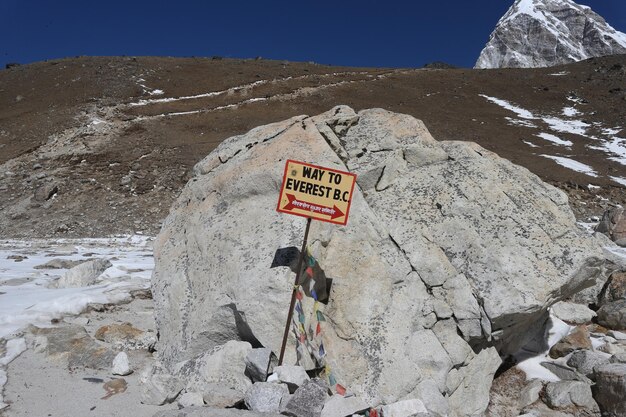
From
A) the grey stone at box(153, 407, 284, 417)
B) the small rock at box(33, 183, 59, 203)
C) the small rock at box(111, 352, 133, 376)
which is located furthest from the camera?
the small rock at box(33, 183, 59, 203)

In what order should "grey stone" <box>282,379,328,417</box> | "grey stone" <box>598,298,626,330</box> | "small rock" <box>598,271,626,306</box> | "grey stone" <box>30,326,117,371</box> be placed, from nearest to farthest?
"grey stone" <box>282,379,328,417</box>
"grey stone" <box>30,326,117,371</box>
"grey stone" <box>598,298,626,330</box>
"small rock" <box>598,271,626,306</box>

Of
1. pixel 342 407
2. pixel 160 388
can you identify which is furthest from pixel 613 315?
pixel 160 388

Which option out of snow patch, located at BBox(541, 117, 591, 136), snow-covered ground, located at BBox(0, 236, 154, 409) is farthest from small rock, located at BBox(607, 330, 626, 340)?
snow patch, located at BBox(541, 117, 591, 136)

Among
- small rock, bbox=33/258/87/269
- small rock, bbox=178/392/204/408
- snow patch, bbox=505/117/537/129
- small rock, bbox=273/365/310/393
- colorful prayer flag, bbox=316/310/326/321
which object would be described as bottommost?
small rock, bbox=33/258/87/269

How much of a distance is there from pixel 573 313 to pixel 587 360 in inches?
76.9

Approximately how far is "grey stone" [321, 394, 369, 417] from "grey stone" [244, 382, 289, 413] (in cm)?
48

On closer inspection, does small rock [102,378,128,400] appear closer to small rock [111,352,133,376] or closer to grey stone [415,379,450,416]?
small rock [111,352,133,376]

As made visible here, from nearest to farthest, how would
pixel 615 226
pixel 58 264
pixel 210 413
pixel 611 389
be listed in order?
pixel 210 413 < pixel 611 389 < pixel 58 264 < pixel 615 226

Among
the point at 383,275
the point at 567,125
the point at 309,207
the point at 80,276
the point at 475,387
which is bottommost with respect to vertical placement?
the point at 80,276

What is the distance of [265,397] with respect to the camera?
5.07 meters

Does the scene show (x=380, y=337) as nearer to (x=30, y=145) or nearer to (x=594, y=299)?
(x=594, y=299)

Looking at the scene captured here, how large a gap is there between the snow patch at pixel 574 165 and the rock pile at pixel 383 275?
2853 centimetres

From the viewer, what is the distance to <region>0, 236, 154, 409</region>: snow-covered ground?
755 centimetres

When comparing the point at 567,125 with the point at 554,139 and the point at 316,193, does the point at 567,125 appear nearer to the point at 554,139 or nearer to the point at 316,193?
the point at 554,139
